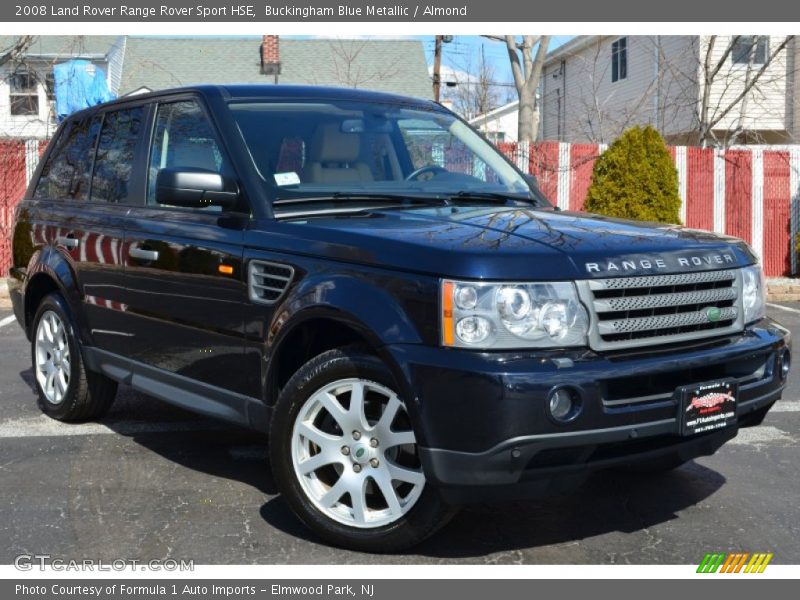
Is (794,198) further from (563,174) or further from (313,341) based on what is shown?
(313,341)

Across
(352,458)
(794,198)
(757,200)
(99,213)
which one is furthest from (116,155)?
(794,198)

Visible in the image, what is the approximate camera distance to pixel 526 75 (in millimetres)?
21109

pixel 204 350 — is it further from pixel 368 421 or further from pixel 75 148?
pixel 75 148

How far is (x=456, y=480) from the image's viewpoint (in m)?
3.71

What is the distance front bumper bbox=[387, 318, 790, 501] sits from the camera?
3605 millimetres

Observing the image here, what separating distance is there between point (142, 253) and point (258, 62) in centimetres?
3089

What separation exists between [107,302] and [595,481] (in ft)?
8.98

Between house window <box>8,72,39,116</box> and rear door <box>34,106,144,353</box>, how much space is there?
26.5 m

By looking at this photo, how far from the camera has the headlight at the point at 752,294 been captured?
4.45 metres

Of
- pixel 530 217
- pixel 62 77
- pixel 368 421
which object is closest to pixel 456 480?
pixel 368 421

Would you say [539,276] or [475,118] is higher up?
[475,118]

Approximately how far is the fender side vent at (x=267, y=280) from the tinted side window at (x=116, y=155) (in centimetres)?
143

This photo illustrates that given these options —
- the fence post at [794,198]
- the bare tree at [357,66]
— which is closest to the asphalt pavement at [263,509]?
the fence post at [794,198]

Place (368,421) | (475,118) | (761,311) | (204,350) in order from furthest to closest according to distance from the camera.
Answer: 1. (475,118)
2. (204,350)
3. (761,311)
4. (368,421)
